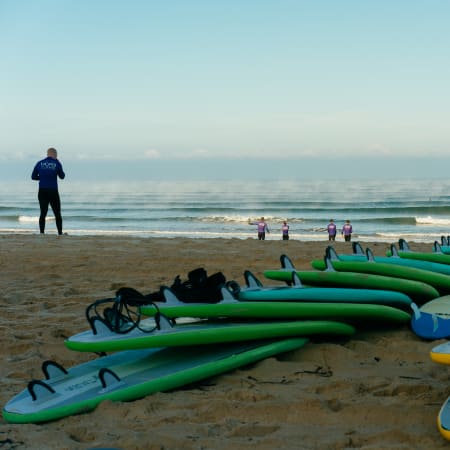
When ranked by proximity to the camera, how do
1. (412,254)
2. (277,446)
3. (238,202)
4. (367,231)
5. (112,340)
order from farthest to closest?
(238,202) < (367,231) < (412,254) < (112,340) < (277,446)

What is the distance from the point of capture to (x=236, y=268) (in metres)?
7.95

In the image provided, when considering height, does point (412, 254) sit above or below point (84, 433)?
above

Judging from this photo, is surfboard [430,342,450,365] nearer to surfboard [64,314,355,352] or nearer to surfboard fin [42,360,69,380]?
surfboard [64,314,355,352]

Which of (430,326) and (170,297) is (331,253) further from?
(170,297)

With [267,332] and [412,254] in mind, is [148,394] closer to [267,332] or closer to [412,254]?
[267,332]

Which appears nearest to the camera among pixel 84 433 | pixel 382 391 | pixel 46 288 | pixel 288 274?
pixel 84 433

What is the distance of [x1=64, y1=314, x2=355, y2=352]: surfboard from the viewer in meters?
3.31

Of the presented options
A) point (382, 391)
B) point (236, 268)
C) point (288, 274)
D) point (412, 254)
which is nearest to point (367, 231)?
point (236, 268)

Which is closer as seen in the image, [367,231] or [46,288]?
[46,288]

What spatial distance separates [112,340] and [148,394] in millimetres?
370

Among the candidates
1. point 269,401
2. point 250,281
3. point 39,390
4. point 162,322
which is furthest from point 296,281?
point 39,390

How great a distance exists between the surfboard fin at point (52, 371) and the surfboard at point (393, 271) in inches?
93.2

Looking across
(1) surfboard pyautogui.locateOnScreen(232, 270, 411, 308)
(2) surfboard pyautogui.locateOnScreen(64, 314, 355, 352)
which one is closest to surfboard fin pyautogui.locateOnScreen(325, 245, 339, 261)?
(1) surfboard pyautogui.locateOnScreen(232, 270, 411, 308)

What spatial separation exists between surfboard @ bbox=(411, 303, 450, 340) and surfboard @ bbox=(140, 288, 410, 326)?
0.36 ft
